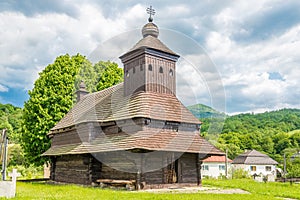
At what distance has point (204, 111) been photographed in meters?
21.7

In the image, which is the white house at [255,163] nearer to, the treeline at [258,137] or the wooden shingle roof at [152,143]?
the treeline at [258,137]

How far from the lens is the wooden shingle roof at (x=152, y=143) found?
691 inches

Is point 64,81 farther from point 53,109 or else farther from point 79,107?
point 79,107

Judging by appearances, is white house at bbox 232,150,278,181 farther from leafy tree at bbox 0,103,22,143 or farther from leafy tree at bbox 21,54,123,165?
leafy tree at bbox 0,103,22,143

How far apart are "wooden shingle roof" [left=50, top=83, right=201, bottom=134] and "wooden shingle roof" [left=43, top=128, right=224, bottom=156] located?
883 mm

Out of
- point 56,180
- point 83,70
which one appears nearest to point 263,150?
point 83,70

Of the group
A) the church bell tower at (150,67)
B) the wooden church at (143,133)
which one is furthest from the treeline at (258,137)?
the church bell tower at (150,67)

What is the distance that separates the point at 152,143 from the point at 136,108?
2.53 meters

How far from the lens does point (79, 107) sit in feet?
90.8

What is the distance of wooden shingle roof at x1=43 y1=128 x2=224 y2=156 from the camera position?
57.6 feet

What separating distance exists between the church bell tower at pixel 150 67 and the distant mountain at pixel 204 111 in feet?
5.50

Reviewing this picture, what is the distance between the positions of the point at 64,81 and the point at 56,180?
927 cm

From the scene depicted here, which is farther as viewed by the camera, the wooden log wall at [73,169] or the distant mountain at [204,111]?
the wooden log wall at [73,169]

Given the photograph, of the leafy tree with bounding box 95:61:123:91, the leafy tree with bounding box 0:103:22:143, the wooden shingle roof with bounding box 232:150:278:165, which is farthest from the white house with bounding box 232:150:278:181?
the leafy tree with bounding box 0:103:22:143
